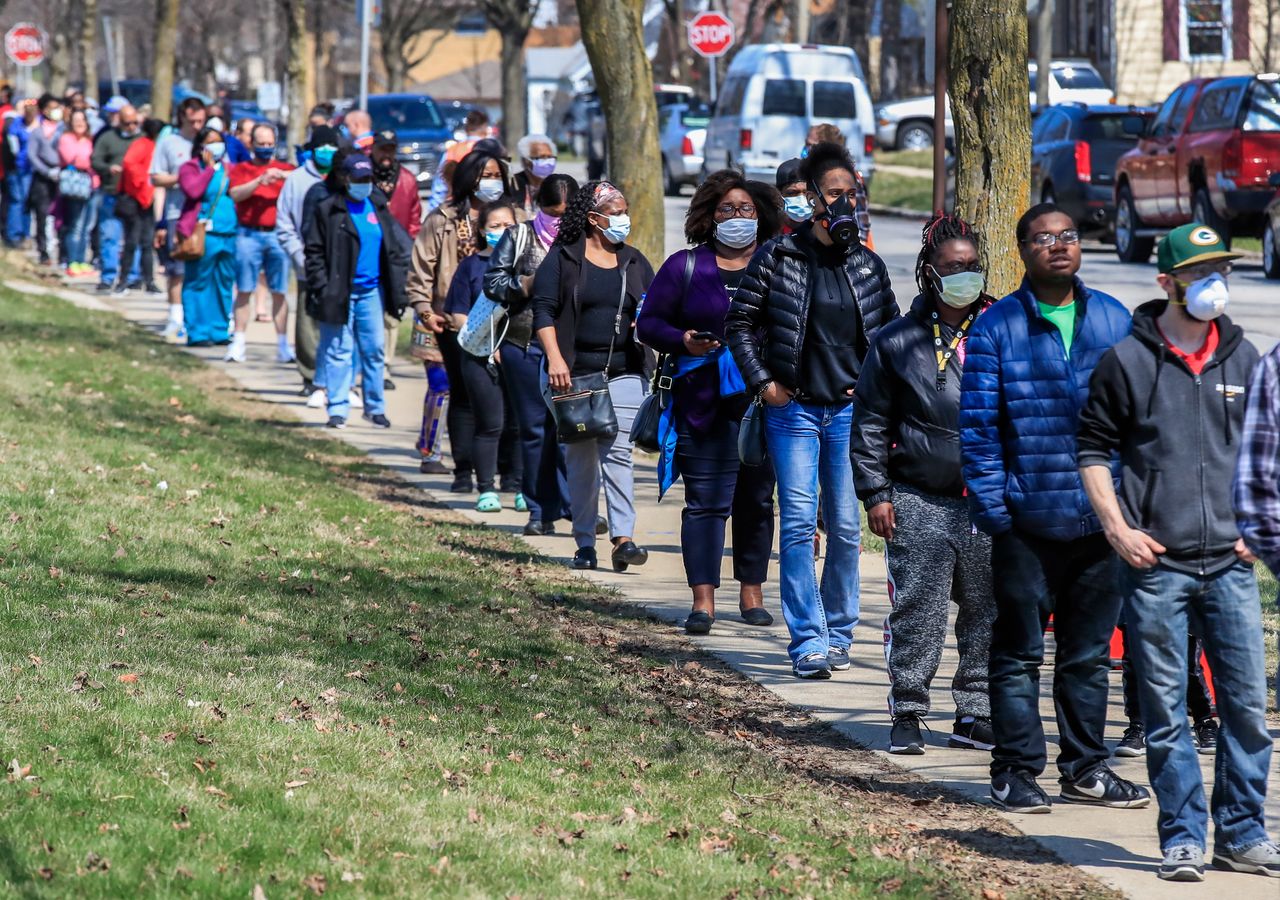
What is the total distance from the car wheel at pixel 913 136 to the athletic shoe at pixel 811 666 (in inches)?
1509

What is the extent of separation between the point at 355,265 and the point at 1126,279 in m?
10.7


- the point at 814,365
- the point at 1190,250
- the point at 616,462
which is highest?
the point at 1190,250

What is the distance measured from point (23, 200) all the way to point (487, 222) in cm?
1795

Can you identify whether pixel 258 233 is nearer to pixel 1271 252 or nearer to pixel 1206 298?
pixel 1271 252

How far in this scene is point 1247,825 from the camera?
5.56 metres

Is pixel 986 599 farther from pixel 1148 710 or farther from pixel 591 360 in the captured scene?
pixel 591 360

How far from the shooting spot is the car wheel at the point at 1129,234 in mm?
24023

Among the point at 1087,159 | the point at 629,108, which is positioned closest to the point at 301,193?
the point at 629,108

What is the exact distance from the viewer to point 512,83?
44.5 m

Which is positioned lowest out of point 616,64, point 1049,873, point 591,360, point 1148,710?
point 1049,873

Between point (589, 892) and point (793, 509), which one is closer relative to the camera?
point (589, 892)

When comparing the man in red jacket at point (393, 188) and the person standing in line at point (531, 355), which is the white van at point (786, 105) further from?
the person standing in line at point (531, 355)

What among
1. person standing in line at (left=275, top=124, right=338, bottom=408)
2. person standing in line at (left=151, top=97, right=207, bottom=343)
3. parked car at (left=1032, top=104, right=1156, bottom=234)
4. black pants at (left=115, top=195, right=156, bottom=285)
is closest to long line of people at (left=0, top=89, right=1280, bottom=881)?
person standing in line at (left=275, top=124, right=338, bottom=408)

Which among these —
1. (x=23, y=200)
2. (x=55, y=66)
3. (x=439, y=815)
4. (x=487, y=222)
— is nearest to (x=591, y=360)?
(x=487, y=222)
